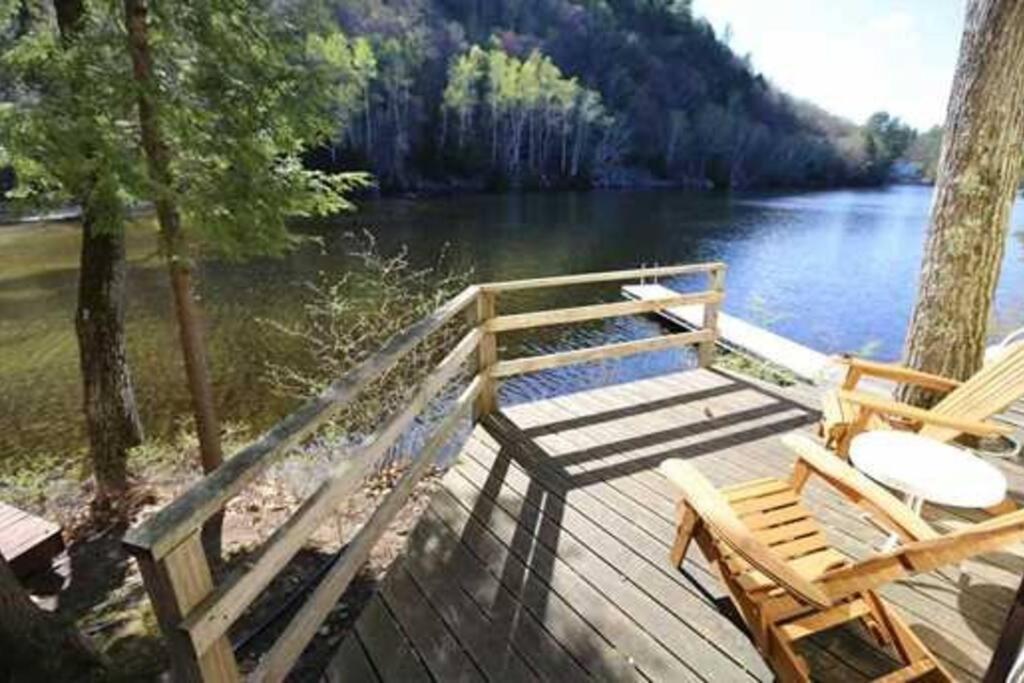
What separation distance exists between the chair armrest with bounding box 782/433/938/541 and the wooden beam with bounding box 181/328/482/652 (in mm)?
1600

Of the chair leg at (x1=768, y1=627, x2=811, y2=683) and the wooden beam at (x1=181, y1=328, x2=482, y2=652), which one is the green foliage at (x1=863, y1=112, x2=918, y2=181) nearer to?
the chair leg at (x1=768, y1=627, x2=811, y2=683)

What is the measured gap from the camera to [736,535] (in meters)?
1.81

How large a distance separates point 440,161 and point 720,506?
1490 inches

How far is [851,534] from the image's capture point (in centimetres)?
266

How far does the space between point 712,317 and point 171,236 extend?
3.92 meters

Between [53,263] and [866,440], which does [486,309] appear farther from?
[53,263]

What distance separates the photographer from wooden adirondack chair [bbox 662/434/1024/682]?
5.36 ft

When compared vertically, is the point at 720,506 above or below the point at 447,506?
above

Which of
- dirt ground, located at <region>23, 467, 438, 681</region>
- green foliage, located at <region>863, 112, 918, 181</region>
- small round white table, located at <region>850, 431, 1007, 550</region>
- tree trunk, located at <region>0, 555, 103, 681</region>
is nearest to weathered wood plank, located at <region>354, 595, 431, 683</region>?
dirt ground, located at <region>23, 467, 438, 681</region>

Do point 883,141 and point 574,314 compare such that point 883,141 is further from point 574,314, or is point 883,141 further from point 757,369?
point 574,314

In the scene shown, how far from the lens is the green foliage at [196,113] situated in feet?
10.5

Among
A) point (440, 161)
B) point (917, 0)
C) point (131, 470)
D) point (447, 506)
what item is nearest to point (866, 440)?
point (447, 506)

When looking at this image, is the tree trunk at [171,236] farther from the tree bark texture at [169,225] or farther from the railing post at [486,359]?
the railing post at [486,359]

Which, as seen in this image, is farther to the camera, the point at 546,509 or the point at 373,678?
the point at 546,509
